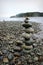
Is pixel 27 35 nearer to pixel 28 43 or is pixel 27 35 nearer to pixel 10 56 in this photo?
pixel 28 43

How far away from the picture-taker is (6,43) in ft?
14.0

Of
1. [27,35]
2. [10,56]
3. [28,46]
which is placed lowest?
[10,56]

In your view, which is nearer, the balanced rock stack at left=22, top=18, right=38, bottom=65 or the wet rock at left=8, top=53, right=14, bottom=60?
the wet rock at left=8, top=53, right=14, bottom=60

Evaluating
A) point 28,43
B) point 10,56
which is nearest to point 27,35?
point 28,43

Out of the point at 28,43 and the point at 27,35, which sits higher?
the point at 27,35

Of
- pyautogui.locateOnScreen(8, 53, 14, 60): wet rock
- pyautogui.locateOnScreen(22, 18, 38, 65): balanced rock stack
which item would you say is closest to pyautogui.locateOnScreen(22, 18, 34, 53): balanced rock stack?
pyautogui.locateOnScreen(22, 18, 38, 65): balanced rock stack

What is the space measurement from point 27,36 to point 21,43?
1.01 feet

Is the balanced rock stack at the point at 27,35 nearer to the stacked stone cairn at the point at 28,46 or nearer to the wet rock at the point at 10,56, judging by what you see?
the stacked stone cairn at the point at 28,46

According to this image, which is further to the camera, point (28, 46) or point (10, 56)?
point (28, 46)

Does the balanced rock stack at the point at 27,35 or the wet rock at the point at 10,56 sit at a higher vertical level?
the balanced rock stack at the point at 27,35

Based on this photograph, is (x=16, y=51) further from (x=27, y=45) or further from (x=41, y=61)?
(x=41, y=61)

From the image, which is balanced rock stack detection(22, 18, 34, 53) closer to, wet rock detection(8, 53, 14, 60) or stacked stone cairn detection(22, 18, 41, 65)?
stacked stone cairn detection(22, 18, 41, 65)

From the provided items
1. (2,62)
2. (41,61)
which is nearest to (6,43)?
(2,62)

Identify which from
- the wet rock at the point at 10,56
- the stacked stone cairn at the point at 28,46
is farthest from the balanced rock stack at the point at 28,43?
the wet rock at the point at 10,56
